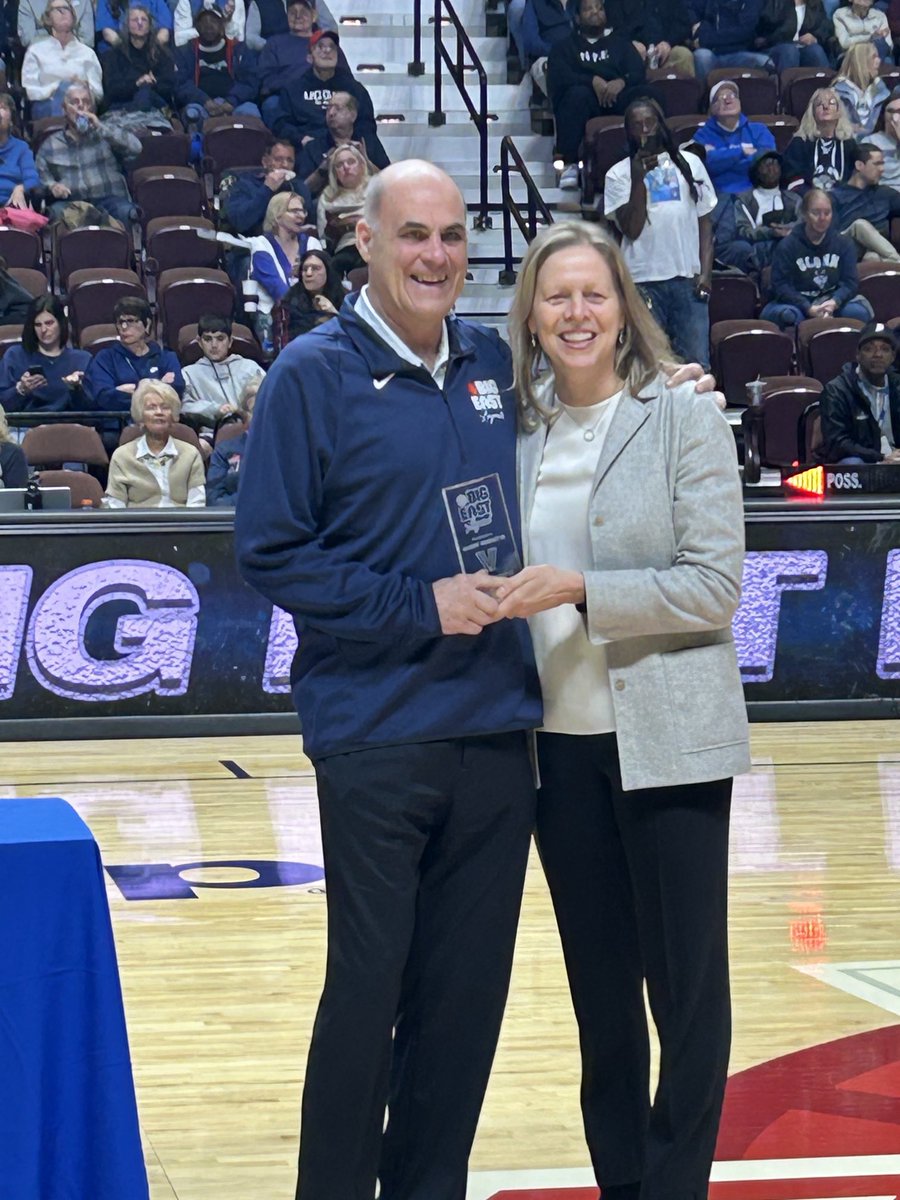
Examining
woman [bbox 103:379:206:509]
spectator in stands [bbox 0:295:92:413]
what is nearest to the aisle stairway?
spectator in stands [bbox 0:295:92:413]

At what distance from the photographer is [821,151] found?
1171cm

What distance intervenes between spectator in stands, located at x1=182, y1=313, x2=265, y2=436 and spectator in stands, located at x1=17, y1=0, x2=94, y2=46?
3065 millimetres

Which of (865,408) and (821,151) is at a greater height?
(821,151)

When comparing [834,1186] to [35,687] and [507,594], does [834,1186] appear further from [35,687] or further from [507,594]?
[35,687]

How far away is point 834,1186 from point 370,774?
3.69ft

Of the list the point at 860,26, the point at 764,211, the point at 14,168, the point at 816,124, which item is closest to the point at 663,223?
the point at 764,211

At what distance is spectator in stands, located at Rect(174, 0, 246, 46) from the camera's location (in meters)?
11.7

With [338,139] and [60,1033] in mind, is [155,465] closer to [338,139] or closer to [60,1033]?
[338,139]

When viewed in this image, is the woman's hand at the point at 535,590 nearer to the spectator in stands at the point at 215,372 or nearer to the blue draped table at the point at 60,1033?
the blue draped table at the point at 60,1033

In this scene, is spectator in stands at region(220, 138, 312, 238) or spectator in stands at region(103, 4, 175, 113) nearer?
spectator in stands at region(220, 138, 312, 238)

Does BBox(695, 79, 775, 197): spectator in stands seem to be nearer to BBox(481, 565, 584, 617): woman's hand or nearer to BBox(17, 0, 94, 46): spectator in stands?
BBox(17, 0, 94, 46): spectator in stands

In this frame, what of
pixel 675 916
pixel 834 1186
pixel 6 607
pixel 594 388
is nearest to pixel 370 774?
pixel 675 916

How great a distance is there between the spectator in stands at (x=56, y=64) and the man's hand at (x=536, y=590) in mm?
9343

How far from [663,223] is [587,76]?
7.81 feet
